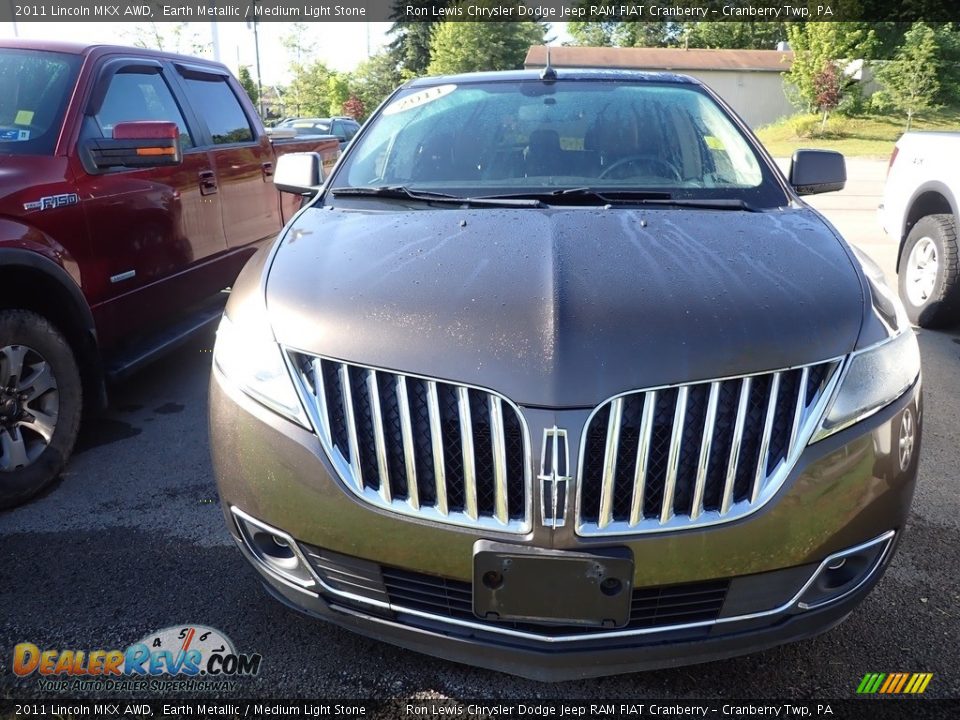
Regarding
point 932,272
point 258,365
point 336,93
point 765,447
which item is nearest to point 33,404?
point 258,365

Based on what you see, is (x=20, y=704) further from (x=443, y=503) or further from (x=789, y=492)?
(x=789, y=492)

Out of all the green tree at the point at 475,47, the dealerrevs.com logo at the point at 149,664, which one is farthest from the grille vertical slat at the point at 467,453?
the green tree at the point at 475,47

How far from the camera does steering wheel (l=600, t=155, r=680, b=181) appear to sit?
2.87 m

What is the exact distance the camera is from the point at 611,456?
1.65m

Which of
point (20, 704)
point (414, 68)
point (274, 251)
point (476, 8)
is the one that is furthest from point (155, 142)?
point (414, 68)

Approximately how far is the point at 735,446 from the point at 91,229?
3.09 meters

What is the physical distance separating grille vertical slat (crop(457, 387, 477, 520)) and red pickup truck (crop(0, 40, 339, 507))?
7.29 feet

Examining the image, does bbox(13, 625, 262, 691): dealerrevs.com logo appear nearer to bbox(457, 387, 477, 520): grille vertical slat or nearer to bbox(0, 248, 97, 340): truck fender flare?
bbox(457, 387, 477, 520): grille vertical slat

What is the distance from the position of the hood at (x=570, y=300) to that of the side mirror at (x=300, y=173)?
1086mm

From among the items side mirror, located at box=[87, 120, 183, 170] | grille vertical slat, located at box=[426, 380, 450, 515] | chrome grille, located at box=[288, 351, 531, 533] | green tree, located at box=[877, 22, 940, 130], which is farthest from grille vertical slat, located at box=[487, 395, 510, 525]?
green tree, located at box=[877, 22, 940, 130]

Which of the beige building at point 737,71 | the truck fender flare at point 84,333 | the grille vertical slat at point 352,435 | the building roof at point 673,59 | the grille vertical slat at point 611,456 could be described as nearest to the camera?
the grille vertical slat at point 611,456

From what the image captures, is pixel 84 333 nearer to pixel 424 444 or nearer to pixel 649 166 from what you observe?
pixel 424 444

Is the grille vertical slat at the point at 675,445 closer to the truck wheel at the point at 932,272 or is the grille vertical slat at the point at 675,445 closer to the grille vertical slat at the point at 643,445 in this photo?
the grille vertical slat at the point at 643,445

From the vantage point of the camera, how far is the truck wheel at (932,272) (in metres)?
5.09
